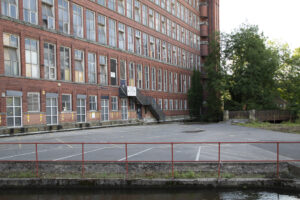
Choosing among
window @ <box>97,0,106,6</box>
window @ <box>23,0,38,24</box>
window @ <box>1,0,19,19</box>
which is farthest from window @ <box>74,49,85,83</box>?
window @ <box>1,0,19,19</box>

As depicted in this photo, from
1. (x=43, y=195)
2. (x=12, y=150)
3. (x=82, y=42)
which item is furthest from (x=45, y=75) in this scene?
(x=43, y=195)

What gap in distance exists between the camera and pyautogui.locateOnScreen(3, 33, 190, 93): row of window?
88.3 feet

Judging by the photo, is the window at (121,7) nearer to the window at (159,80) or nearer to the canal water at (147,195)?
the window at (159,80)

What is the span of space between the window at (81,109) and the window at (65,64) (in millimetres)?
2846

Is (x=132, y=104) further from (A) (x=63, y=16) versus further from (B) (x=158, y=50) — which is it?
(A) (x=63, y=16)

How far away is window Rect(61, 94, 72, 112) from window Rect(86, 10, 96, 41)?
807 centimetres

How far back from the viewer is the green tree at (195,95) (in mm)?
61506

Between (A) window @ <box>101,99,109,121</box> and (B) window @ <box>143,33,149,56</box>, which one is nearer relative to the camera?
(A) window @ <box>101,99,109,121</box>

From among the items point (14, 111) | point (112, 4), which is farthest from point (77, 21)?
point (14, 111)

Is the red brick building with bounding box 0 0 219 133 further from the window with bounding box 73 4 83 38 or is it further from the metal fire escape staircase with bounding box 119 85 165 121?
the window with bounding box 73 4 83 38

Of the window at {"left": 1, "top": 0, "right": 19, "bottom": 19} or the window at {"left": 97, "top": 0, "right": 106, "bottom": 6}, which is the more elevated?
the window at {"left": 97, "top": 0, "right": 106, "bottom": 6}

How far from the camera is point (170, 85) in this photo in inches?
2301

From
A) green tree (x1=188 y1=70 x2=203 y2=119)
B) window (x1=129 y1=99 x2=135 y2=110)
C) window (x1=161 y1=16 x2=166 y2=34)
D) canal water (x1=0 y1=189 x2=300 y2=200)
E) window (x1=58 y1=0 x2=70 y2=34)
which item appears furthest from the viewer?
green tree (x1=188 y1=70 x2=203 y2=119)

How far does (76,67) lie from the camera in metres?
34.3
